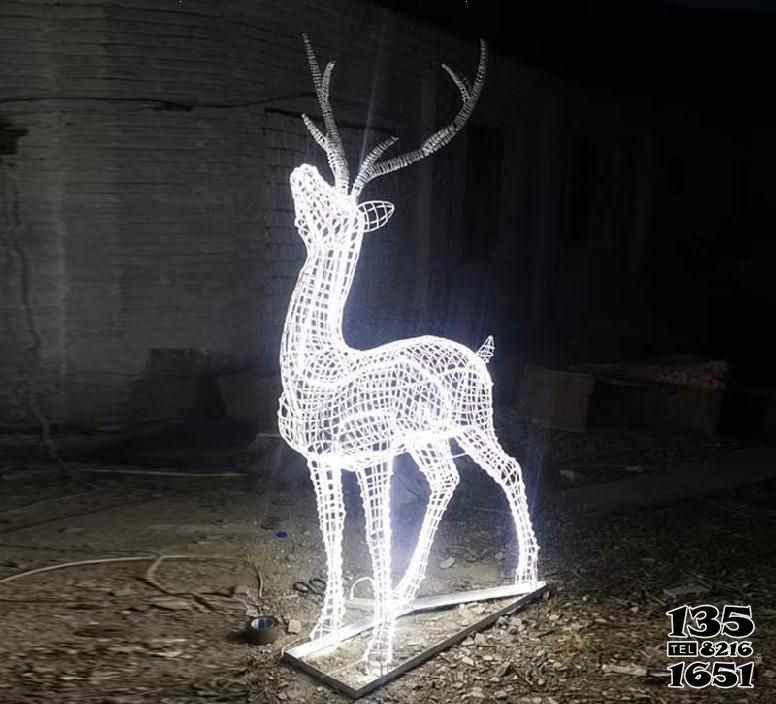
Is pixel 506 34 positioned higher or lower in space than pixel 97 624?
higher

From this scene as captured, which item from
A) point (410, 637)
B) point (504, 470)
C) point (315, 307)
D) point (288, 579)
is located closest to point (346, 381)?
point (315, 307)

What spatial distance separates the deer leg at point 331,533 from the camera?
3.89 m

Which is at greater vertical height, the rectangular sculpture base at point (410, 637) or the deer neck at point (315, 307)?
the deer neck at point (315, 307)

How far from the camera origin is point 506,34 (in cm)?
1312

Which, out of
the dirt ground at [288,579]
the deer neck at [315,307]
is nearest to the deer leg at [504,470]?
the dirt ground at [288,579]

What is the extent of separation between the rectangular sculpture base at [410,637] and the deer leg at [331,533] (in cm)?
9

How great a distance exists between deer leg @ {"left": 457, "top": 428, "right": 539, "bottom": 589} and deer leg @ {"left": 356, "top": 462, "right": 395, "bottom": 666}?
0.54m

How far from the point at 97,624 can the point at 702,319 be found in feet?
42.8

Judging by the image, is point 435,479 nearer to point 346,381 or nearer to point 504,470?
point 504,470

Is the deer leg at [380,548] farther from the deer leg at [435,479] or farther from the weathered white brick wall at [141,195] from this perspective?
the weathered white brick wall at [141,195]

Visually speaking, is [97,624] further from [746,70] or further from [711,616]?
[746,70]

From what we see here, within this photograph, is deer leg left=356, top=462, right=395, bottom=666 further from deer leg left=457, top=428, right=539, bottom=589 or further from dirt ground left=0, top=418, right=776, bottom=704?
deer leg left=457, top=428, right=539, bottom=589

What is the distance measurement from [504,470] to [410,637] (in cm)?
93

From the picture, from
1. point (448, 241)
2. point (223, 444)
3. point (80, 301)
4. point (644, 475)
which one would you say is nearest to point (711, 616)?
point (644, 475)
